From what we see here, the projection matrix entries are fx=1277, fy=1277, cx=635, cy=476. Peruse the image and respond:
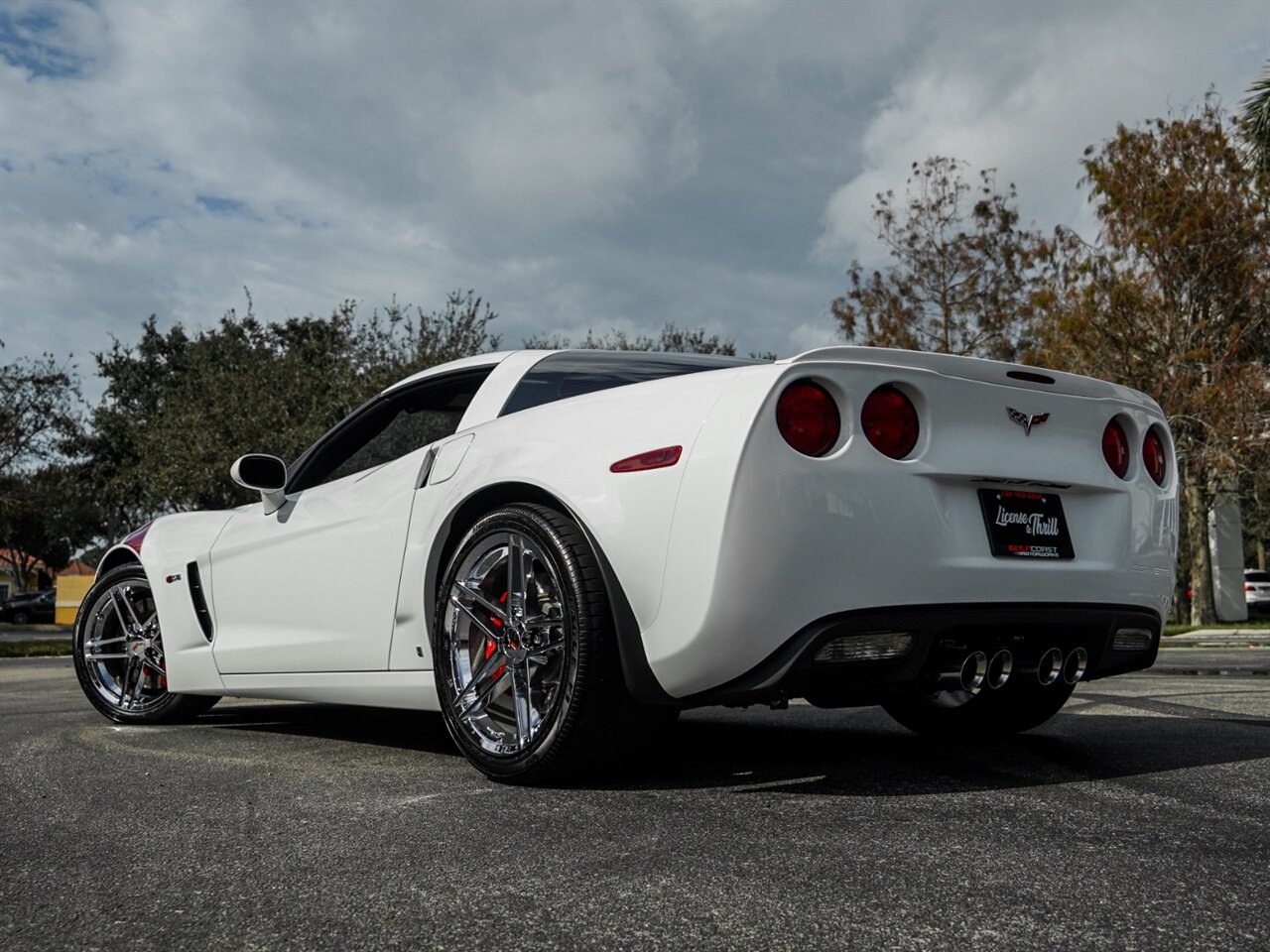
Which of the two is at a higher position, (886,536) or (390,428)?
(390,428)

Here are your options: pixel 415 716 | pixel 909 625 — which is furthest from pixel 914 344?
pixel 909 625

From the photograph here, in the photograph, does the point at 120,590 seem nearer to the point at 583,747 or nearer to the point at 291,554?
the point at 291,554

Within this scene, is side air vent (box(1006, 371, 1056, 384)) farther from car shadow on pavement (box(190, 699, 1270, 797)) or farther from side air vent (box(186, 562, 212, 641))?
side air vent (box(186, 562, 212, 641))

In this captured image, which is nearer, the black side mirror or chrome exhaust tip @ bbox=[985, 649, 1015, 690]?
chrome exhaust tip @ bbox=[985, 649, 1015, 690]

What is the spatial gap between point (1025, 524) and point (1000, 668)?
404 millimetres

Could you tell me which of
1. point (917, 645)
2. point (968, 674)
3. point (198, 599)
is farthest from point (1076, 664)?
point (198, 599)

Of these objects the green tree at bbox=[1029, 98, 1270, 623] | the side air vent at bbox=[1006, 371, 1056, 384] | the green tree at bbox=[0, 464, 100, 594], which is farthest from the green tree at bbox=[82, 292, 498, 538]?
the side air vent at bbox=[1006, 371, 1056, 384]

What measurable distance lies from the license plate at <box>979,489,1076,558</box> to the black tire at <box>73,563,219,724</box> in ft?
11.5

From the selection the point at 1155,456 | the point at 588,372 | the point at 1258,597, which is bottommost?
the point at 1258,597

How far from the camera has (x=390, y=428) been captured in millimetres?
4664

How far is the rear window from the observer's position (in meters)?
4.11

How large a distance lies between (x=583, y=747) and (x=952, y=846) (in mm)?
1055

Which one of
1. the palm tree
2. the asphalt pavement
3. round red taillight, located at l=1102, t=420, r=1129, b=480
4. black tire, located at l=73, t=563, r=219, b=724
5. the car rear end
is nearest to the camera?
the asphalt pavement

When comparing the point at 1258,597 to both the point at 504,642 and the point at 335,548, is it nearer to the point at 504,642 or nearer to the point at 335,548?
the point at 335,548
